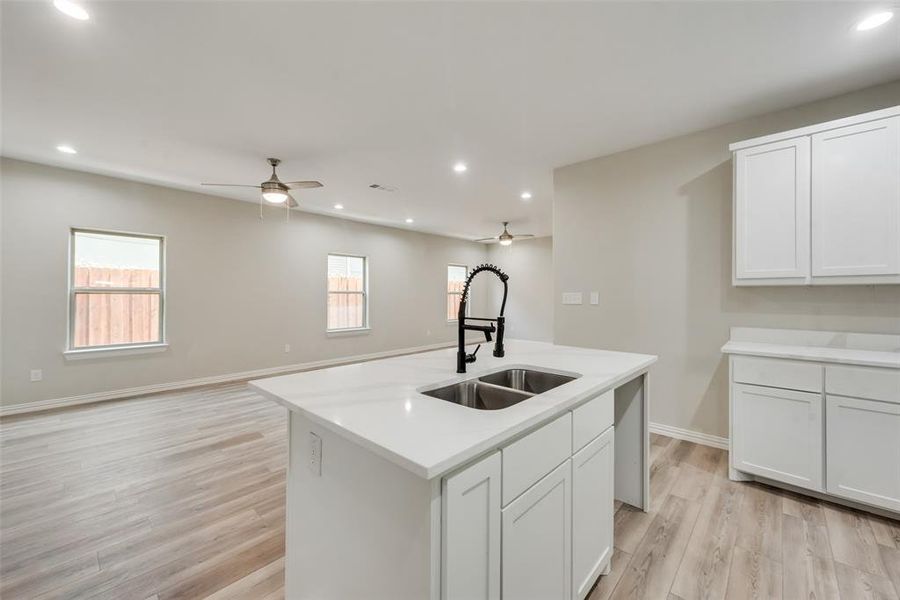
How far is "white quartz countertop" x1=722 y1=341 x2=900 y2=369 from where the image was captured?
1.98 m

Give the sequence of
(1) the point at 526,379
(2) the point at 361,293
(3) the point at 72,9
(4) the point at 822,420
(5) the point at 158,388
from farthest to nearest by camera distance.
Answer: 1. (2) the point at 361,293
2. (5) the point at 158,388
3. (4) the point at 822,420
4. (1) the point at 526,379
5. (3) the point at 72,9

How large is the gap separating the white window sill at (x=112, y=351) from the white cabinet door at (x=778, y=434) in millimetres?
5983

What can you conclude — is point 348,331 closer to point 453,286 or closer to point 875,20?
point 453,286

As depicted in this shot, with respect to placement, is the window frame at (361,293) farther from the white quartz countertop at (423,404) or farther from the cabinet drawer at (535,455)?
the cabinet drawer at (535,455)

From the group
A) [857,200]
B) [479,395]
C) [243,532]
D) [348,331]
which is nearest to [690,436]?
[857,200]

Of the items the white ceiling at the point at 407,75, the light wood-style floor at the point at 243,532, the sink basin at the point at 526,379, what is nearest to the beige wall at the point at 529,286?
the white ceiling at the point at 407,75

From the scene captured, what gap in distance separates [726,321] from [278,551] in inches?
134

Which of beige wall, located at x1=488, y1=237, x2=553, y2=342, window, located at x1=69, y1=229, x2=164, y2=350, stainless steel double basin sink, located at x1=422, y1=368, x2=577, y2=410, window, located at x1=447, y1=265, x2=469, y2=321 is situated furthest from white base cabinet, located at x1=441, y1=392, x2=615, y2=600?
beige wall, located at x1=488, y1=237, x2=553, y2=342

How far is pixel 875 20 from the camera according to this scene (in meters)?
1.80

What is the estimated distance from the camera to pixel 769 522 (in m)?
2.00

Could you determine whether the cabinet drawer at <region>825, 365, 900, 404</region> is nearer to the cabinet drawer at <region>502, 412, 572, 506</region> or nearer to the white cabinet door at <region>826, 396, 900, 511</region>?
the white cabinet door at <region>826, 396, 900, 511</region>

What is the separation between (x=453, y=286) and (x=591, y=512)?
24.3ft

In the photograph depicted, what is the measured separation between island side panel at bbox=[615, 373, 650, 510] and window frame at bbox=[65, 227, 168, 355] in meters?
5.26

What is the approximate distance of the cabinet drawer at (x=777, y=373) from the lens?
7.03 feet
